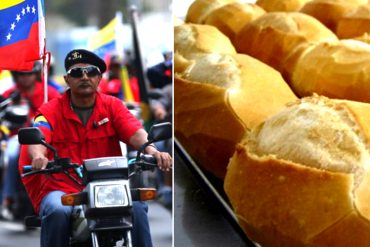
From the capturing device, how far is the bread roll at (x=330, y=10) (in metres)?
3.46

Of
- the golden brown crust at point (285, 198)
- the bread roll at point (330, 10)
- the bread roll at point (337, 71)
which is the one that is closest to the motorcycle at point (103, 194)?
the golden brown crust at point (285, 198)

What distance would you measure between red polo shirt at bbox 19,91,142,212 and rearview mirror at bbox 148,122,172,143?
0.06 meters

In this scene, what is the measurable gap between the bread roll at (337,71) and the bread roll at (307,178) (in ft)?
1.56

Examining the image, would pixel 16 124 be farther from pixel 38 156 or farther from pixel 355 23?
pixel 355 23

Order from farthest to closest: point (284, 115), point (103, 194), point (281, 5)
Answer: point (281, 5), point (284, 115), point (103, 194)

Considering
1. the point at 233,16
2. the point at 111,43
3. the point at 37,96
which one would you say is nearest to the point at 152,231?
the point at 37,96

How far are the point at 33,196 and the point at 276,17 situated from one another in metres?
1.72

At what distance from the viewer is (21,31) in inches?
69.0

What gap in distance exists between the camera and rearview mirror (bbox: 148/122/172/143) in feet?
5.41

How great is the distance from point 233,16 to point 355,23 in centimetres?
59

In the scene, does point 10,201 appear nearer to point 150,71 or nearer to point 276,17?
point 150,71

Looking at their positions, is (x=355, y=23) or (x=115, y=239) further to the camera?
(x=355, y=23)

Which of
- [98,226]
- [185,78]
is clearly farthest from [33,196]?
[185,78]

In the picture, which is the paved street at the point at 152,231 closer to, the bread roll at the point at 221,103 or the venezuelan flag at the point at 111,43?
the venezuelan flag at the point at 111,43
